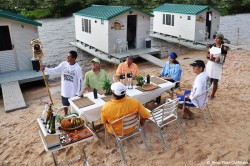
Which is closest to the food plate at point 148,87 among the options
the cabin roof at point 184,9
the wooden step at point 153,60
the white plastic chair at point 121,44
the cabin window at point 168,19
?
the wooden step at point 153,60

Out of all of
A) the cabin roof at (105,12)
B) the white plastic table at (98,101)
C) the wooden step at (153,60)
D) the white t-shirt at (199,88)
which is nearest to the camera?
the white plastic table at (98,101)

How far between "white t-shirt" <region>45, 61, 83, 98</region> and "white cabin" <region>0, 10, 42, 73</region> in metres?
5.81

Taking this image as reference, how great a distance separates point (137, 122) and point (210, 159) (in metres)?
1.45

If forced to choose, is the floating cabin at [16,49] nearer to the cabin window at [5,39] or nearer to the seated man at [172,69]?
the cabin window at [5,39]

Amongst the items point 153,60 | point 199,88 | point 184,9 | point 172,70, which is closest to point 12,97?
point 172,70

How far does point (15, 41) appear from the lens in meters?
10.6

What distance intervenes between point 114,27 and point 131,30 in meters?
1.77

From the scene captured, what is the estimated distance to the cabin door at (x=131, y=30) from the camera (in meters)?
14.8

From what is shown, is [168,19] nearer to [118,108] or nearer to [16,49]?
[16,49]

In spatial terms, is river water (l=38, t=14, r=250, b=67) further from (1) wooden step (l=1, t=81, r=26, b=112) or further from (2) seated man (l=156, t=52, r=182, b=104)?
(2) seated man (l=156, t=52, r=182, b=104)

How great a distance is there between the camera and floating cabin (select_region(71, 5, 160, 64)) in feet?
44.9

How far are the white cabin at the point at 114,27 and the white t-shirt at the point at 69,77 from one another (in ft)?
27.0

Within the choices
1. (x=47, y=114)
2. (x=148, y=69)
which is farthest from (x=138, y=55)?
(x=47, y=114)

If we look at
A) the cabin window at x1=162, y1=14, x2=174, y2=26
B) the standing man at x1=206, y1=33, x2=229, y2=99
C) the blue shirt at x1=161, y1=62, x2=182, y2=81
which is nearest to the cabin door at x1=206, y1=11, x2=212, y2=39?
the cabin window at x1=162, y1=14, x2=174, y2=26
